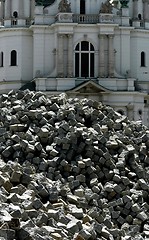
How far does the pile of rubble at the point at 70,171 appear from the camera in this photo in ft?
43.9

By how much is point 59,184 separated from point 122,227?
1614mm

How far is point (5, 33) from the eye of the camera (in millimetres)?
53469

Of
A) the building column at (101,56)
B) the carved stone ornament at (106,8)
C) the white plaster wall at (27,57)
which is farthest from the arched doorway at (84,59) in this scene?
the white plaster wall at (27,57)

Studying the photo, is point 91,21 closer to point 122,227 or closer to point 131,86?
point 131,86

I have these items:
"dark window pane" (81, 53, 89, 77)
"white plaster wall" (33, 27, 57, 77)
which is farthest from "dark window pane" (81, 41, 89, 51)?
"white plaster wall" (33, 27, 57, 77)

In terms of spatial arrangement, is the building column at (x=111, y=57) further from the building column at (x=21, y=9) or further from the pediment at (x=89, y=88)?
the building column at (x=21, y=9)

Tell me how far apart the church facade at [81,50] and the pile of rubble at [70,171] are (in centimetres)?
2946

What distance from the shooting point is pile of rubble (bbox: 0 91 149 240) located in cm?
1337

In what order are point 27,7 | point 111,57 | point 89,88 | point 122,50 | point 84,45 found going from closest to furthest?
point 89,88
point 111,57
point 84,45
point 122,50
point 27,7

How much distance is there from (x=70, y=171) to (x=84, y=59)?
34.5 metres

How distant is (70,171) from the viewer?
16766 mm

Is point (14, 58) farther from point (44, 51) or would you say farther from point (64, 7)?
point (64, 7)

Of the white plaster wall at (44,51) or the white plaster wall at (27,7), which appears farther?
the white plaster wall at (27,7)

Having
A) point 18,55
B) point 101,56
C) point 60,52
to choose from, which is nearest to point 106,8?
point 101,56
